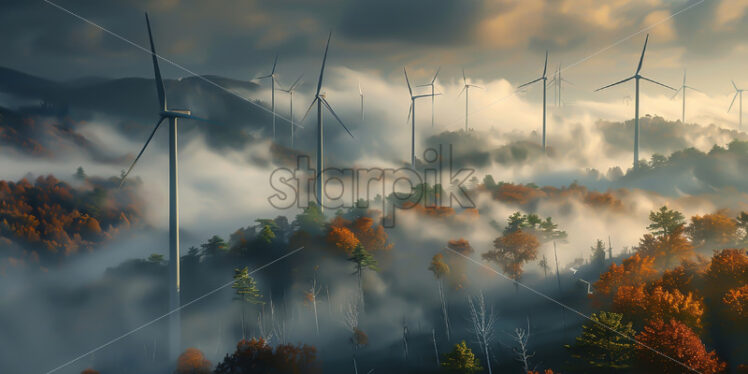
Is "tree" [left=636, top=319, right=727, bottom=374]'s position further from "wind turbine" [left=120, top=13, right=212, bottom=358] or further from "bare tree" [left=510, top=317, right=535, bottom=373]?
"wind turbine" [left=120, top=13, right=212, bottom=358]

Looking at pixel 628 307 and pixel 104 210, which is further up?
pixel 104 210

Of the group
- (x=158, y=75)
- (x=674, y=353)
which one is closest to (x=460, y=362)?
(x=674, y=353)

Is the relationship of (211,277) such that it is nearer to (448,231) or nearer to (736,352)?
(448,231)

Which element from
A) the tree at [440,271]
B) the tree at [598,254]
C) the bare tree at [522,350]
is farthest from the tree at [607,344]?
the tree at [598,254]

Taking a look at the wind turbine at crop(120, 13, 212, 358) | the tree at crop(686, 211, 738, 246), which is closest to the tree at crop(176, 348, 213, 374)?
the wind turbine at crop(120, 13, 212, 358)

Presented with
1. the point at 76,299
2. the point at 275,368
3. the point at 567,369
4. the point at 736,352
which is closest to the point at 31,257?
the point at 76,299

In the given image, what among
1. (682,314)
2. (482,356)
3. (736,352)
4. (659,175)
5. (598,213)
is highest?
(659,175)
